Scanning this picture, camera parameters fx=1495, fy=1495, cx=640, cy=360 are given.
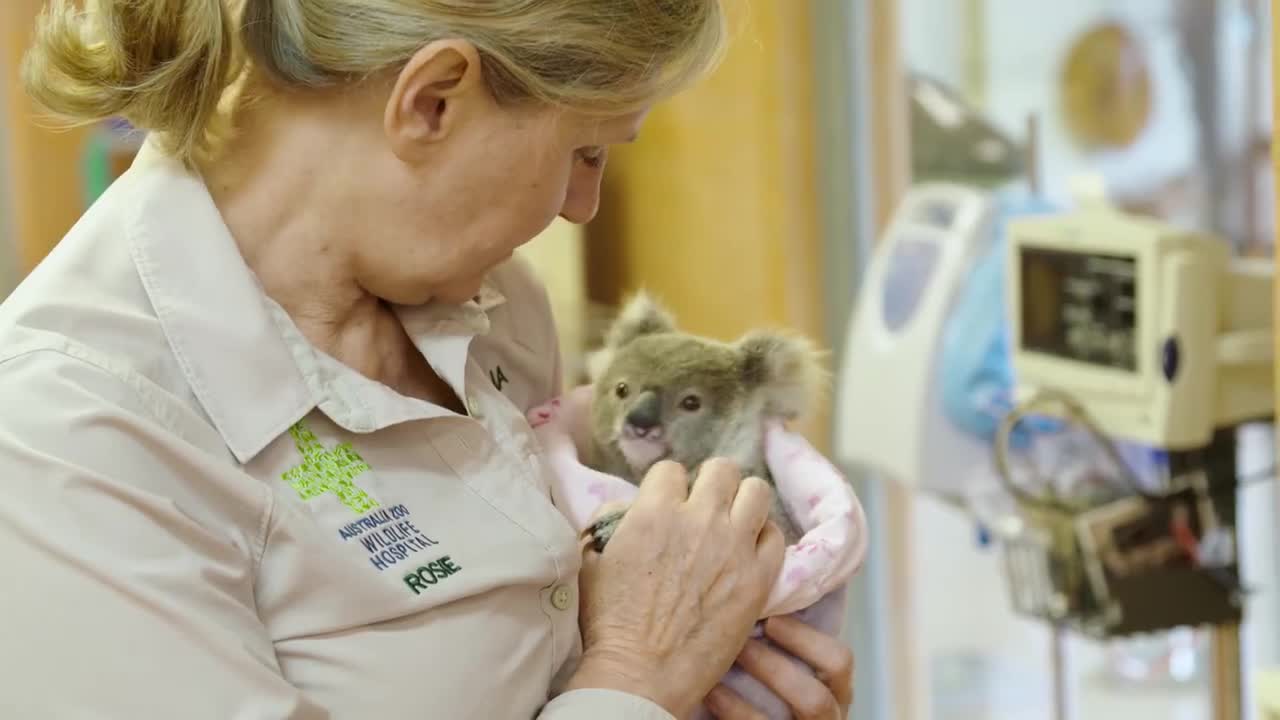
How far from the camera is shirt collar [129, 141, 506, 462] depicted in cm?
110

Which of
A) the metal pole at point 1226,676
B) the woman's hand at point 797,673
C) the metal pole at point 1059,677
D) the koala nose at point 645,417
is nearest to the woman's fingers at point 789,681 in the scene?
the woman's hand at point 797,673

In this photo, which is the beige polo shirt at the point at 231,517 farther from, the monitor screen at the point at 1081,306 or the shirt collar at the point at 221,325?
the monitor screen at the point at 1081,306

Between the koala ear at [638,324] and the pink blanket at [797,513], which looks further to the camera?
the koala ear at [638,324]

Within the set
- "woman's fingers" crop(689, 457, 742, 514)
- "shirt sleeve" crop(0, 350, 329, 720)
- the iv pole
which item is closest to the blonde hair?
"shirt sleeve" crop(0, 350, 329, 720)

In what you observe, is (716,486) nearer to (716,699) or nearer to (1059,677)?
(716,699)

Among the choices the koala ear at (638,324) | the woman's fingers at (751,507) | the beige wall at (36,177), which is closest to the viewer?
the woman's fingers at (751,507)

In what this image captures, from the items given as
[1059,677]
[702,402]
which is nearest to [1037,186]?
[1059,677]

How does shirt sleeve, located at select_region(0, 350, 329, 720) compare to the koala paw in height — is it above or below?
above

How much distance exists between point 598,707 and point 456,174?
431mm

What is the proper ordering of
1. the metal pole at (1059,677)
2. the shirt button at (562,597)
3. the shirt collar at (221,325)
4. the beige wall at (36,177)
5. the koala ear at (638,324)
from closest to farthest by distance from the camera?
1. the shirt collar at (221,325)
2. the shirt button at (562,597)
3. the koala ear at (638,324)
4. the metal pole at (1059,677)
5. the beige wall at (36,177)

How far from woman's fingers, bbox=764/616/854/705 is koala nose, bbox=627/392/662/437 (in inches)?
8.7

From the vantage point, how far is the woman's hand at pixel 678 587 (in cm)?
125

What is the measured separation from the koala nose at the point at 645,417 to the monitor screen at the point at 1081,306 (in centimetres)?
112

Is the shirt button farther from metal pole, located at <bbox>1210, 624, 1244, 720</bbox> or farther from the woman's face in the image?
metal pole, located at <bbox>1210, 624, 1244, 720</bbox>
